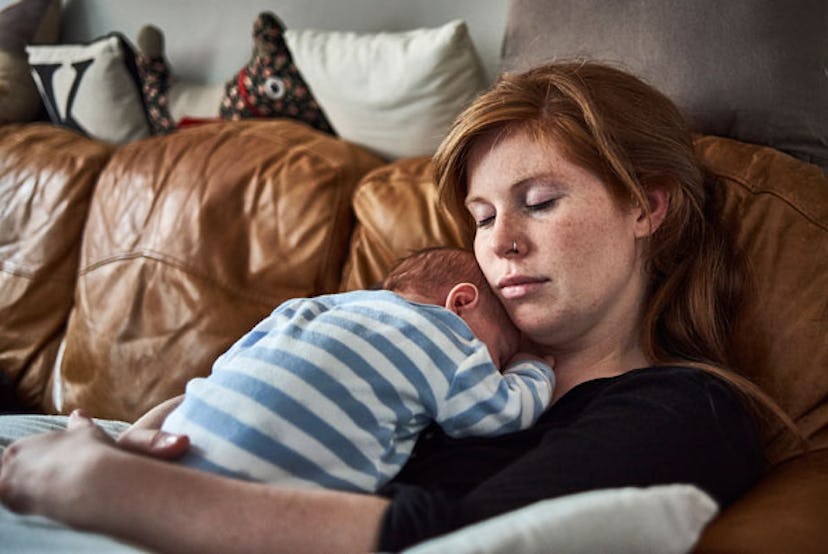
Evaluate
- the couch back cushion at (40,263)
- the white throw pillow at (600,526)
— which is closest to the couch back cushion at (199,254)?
the couch back cushion at (40,263)

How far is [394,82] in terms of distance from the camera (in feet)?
6.19

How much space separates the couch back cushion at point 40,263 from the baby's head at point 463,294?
1187 mm

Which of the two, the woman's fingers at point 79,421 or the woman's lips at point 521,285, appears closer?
the woman's fingers at point 79,421

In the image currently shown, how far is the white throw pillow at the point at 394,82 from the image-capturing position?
185cm

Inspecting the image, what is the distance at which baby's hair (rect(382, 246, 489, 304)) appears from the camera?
1.16 metres

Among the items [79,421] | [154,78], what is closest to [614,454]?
[79,421]

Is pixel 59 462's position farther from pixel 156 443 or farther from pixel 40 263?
pixel 40 263

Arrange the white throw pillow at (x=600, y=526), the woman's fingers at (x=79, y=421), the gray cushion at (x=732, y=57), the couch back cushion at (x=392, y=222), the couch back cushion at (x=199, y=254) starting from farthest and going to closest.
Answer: the couch back cushion at (x=199, y=254), the couch back cushion at (x=392, y=222), the gray cushion at (x=732, y=57), the woman's fingers at (x=79, y=421), the white throw pillow at (x=600, y=526)

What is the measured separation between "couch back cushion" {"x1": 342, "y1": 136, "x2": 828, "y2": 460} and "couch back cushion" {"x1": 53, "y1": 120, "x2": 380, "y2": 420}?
17.3 inches

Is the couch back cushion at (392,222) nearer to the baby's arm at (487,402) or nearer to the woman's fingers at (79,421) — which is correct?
the baby's arm at (487,402)

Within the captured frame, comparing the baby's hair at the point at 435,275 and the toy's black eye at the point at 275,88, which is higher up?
the toy's black eye at the point at 275,88

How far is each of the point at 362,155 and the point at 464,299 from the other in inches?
32.5

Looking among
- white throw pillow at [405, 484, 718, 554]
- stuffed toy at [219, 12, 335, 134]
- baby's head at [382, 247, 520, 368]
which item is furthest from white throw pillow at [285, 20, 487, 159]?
white throw pillow at [405, 484, 718, 554]

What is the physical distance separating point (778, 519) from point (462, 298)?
0.47 metres
